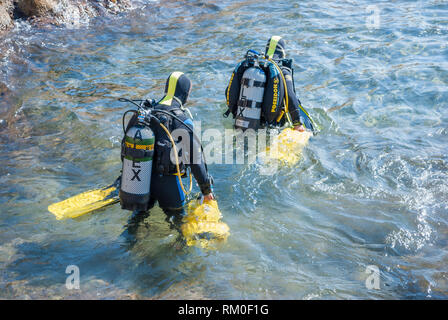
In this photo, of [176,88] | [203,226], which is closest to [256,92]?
[176,88]

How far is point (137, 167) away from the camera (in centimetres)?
382

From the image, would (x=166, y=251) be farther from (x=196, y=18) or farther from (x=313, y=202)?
(x=196, y=18)

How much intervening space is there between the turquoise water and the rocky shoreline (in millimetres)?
515

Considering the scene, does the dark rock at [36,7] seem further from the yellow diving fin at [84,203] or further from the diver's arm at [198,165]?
the diver's arm at [198,165]

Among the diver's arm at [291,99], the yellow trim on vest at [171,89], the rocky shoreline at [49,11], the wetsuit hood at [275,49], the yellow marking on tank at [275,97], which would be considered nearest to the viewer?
the yellow trim on vest at [171,89]

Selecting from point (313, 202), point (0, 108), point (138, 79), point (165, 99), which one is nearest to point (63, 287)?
point (165, 99)

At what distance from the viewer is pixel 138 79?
900 centimetres

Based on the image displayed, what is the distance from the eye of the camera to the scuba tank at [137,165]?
373 centimetres

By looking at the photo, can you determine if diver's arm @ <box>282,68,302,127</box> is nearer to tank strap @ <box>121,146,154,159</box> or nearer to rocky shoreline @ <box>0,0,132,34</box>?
tank strap @ <box>121,146,154,159</box>

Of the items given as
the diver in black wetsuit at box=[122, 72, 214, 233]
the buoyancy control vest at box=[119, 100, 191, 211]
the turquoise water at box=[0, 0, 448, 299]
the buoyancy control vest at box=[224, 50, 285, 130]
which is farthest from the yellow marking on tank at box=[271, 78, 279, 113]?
the buoyancy control vest at box=[119, 100, 191, 211]

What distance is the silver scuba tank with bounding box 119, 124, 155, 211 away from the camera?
3725mm

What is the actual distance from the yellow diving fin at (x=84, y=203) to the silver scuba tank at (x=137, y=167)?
2.00 ft

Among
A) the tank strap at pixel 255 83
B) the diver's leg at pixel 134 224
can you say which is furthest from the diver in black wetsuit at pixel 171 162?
the tank strap at pixel 255 83

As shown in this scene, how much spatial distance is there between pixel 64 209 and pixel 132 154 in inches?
47.8
